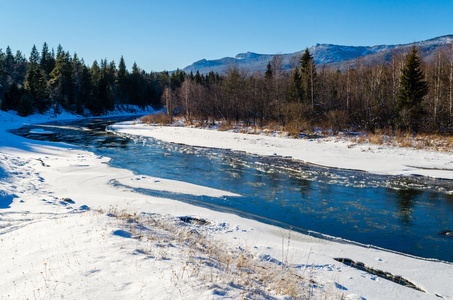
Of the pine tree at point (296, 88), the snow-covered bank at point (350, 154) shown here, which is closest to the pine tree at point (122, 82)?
the pine tree at point (296, 88)

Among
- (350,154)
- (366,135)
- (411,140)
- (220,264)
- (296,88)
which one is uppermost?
(296,88)

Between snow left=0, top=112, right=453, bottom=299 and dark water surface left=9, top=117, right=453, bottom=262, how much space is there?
1007 millimetres

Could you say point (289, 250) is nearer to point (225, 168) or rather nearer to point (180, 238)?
point (180, 238)

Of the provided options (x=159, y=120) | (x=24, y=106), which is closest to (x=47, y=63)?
(x=24, y=106)

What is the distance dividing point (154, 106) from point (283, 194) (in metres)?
107

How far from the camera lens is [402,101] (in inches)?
1152

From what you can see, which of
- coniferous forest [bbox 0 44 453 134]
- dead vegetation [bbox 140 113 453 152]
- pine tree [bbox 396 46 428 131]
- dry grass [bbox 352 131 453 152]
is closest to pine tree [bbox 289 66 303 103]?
coniferous forest [bbox 0 44 453 134]

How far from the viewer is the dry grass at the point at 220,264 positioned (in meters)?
4.37

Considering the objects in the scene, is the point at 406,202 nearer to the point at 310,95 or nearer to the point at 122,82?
the point at 310,95

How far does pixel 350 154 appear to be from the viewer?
2184 centimetres

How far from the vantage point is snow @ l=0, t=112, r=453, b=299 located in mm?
4022

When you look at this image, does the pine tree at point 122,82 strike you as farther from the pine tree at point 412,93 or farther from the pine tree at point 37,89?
the pine tree at point 412,93

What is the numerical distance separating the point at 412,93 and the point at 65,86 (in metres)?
73.5

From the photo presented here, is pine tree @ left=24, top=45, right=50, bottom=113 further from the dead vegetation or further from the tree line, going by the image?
the dead vegetation
